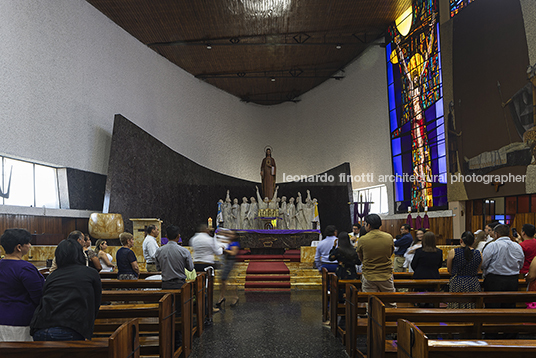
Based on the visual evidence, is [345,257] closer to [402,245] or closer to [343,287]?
[343,287]

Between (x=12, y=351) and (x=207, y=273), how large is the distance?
3.95 metres

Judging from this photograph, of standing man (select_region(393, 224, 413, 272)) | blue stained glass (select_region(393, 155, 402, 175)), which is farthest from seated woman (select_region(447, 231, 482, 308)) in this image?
blue stained glass (select_region(393, 155, 402, 175))

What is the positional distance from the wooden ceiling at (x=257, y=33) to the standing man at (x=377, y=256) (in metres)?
11.2

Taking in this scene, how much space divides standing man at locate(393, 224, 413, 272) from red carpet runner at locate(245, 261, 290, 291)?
8.13ft

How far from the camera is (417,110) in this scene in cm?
1477

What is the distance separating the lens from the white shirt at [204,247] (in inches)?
259

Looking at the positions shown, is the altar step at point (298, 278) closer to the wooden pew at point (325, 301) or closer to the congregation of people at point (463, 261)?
the wooden pew at point (325, 301)

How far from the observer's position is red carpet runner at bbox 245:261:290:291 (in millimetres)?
9594

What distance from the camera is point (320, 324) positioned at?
19.8 feet

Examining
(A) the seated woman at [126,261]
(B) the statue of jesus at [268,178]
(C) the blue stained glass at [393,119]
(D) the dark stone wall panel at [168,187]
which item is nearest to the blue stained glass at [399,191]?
(C) the blue stained glass at [393,119]

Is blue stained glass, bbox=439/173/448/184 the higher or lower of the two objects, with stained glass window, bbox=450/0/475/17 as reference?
lower

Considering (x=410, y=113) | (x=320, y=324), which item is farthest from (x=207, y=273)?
(x=410, y=113)

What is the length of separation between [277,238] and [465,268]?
30.1 feet

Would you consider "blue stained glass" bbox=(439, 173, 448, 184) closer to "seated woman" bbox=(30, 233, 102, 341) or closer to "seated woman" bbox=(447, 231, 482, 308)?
"seated woman" bbox=(447, 231, 482, 308)
